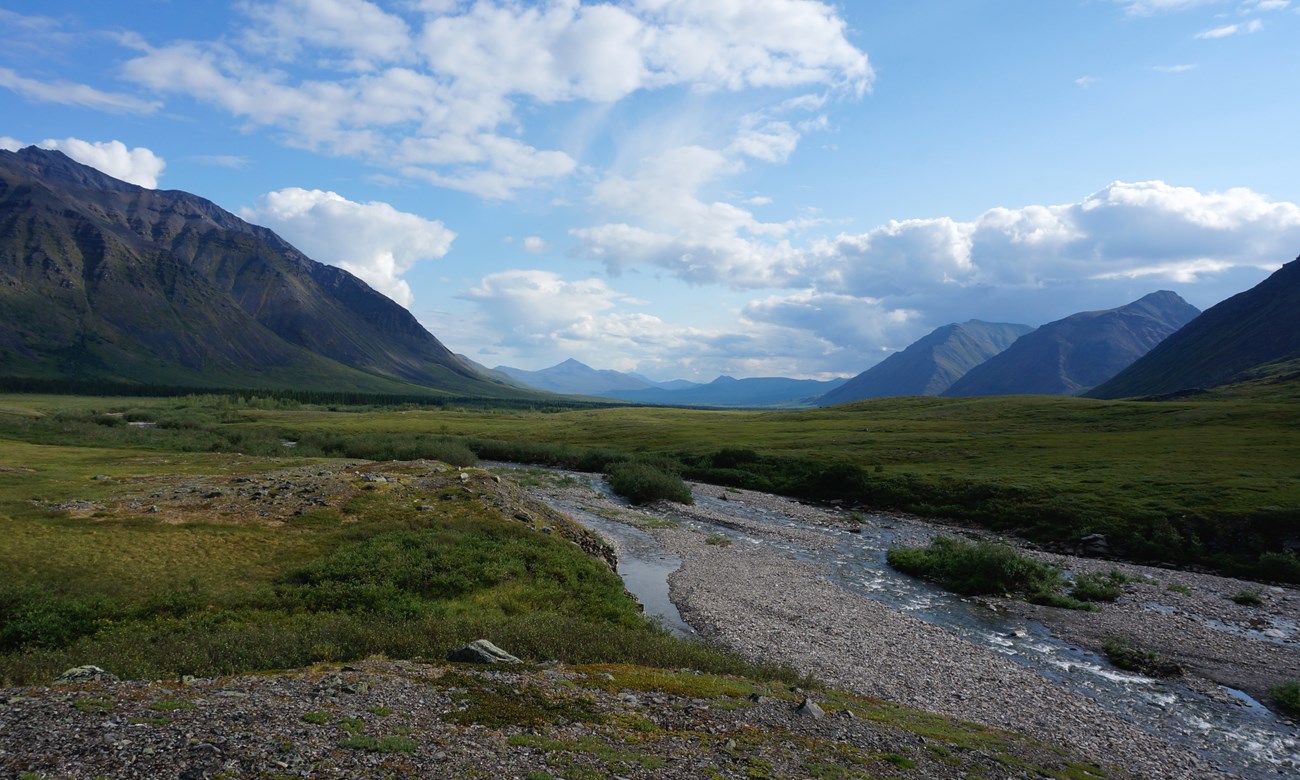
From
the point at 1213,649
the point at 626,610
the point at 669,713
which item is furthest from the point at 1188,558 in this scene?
the point at 669,713

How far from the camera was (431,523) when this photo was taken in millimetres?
39844

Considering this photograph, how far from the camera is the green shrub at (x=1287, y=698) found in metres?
23.5

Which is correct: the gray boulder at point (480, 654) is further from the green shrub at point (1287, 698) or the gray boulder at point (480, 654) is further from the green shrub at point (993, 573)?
the green shrub at point (993, 573)

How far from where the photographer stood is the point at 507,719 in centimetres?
1547

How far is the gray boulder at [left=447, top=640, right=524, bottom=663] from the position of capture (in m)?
19.6

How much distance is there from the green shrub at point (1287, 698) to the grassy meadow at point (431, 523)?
19720 millimetres

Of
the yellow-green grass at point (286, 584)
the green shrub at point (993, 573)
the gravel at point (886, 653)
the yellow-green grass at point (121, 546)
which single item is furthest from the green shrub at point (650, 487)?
the yellow-green grass at point (121, 546)

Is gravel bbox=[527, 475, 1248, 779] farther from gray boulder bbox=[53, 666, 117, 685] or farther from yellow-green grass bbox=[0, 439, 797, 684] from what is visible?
gray boulder bbox=[53, 666, 117, 685]

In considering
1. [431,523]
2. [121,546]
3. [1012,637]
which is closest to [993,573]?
[1012,637]

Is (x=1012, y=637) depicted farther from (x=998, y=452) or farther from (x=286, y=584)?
(x=998, y=452)

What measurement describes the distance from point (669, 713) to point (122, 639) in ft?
58.7

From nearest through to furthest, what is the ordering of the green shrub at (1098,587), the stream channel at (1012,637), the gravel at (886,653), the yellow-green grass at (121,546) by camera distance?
the gravel at (886,653) → the stream channel at (1012,637) → the yellow-green grass at (121,546) → the green shrub at (1098,587)

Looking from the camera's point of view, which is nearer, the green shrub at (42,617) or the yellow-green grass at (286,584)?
the yellow-green grass at (286,584)

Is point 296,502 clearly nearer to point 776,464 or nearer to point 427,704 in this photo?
point 427,704
